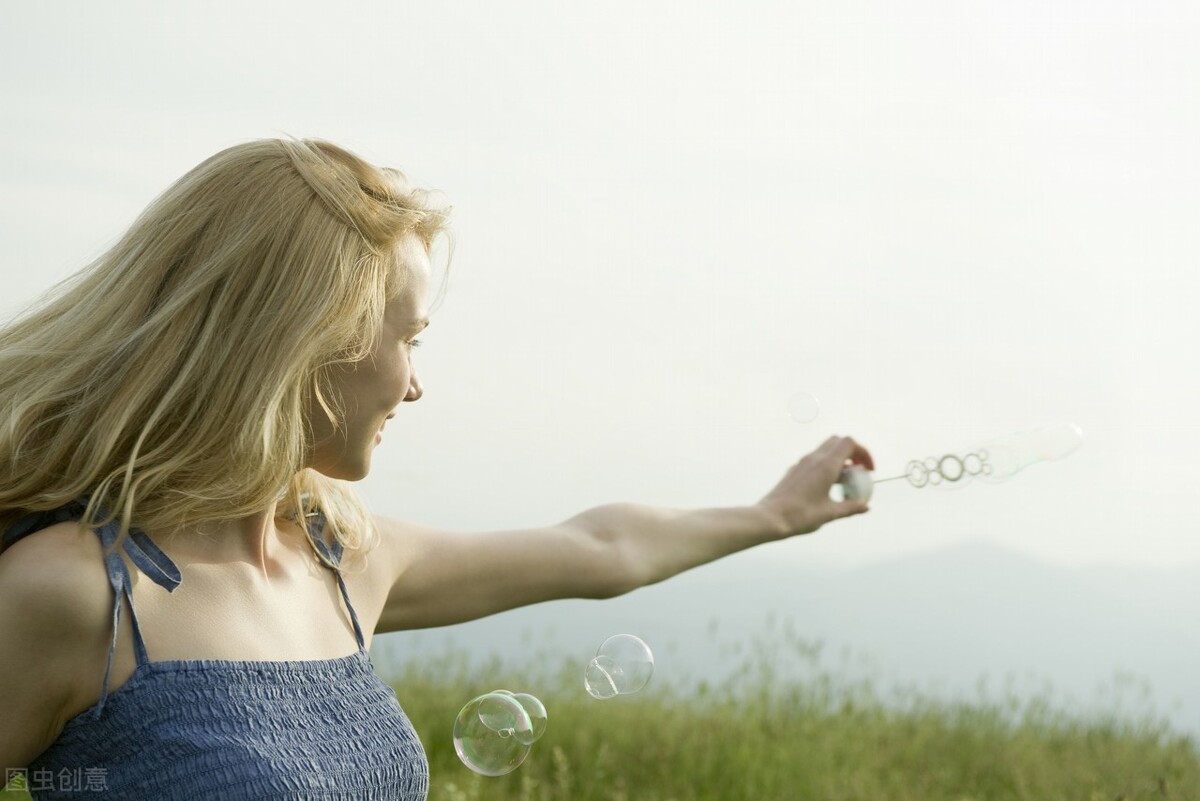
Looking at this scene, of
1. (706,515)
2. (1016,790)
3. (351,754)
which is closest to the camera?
(351,754)

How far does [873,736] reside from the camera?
17.5ft

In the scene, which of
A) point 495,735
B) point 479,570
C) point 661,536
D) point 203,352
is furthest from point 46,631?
point 661,536

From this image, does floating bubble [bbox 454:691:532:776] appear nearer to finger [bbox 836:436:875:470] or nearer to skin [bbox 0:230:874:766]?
skin [bbox 0:230:874:766]

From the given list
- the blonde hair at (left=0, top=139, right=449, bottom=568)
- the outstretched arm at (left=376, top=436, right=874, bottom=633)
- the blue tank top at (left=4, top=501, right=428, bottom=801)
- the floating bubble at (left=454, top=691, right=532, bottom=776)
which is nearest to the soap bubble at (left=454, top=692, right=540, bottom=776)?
the floating bubble at (left=454, top=691, right=532, bottom=776)

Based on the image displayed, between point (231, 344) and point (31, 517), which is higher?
point (231, 344)

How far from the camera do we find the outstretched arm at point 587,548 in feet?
8.77

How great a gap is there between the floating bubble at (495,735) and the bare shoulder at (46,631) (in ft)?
3.14

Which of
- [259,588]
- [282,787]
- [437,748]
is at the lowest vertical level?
[437,748]

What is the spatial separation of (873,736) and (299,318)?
3.84m

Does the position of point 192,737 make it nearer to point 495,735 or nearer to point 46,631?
point 46,631

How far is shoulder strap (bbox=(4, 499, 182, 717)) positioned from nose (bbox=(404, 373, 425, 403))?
0.49 m

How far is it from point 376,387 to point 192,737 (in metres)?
0.64

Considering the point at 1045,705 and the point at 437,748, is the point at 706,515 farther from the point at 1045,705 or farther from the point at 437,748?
the point at 1045,705

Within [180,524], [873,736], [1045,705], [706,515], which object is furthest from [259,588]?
[1045,705]
